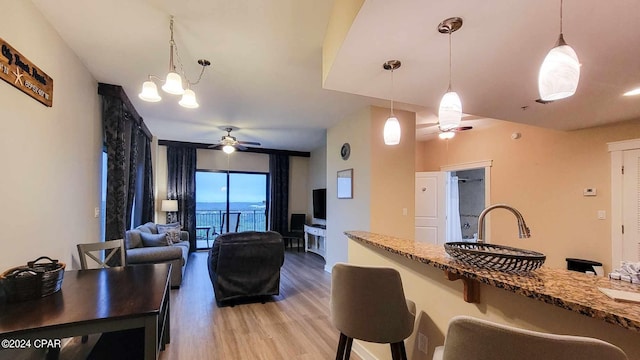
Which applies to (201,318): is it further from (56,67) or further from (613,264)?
(613,264)

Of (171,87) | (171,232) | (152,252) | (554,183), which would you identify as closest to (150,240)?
(152,252)

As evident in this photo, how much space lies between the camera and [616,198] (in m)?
3.89

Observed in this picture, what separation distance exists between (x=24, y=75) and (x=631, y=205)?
655 centimetres

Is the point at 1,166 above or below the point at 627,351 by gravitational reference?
above

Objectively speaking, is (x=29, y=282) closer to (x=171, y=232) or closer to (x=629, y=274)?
(x=629, y=274)

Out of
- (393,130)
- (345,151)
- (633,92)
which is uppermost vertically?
(633,92)

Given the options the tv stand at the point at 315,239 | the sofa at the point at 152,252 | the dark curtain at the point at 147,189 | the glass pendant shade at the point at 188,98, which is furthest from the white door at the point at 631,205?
the dark curtain at the point at 147,189

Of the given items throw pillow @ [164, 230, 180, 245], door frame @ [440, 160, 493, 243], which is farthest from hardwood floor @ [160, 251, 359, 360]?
door frame @ [440, 160, 493, 243]

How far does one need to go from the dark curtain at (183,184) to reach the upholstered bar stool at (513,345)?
24.1 ft

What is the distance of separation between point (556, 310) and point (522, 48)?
68.6 inches

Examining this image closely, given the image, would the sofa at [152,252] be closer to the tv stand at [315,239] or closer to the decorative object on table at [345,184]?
the decorative object on table at [345,184]

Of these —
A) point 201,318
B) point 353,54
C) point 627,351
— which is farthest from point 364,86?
point 201,318

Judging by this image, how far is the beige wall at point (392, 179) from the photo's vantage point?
437 centimetres

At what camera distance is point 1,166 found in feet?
5.90
